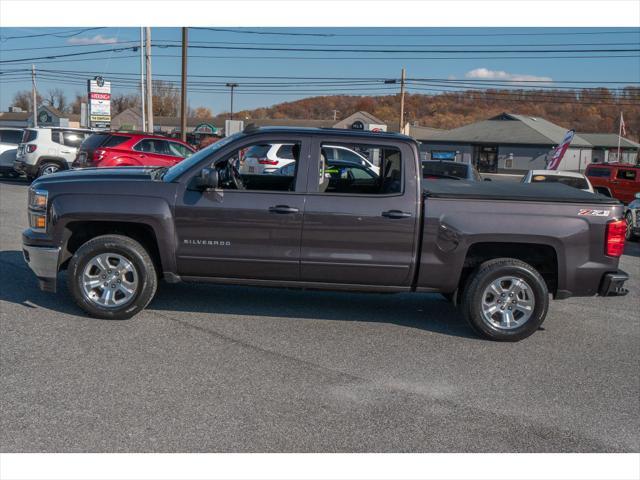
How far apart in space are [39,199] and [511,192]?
15.5ft

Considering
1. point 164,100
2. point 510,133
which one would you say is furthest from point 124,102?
point 510,133

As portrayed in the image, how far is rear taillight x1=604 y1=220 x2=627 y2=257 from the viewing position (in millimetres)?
6262

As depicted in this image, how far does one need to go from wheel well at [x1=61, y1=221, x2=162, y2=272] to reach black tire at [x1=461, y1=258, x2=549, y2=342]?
3152mm

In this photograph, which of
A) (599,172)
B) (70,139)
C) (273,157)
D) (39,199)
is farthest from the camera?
(599,172)

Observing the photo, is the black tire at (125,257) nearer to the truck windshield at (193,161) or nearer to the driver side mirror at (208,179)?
the truck windshield at (193,161)

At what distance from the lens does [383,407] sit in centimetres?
457

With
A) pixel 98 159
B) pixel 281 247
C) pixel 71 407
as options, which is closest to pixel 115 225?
pixel 281 247

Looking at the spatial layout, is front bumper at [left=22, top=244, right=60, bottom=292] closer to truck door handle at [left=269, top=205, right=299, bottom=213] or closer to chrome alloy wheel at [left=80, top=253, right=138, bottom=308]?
chrome alloy wheel at [left=80, top=253, right=138, bottom=308]

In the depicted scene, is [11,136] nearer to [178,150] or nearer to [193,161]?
[178,150]

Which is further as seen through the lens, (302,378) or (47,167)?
(47,167)

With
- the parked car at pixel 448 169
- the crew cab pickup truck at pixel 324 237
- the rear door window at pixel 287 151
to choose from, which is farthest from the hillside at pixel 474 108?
the crew cab pickup truck at pixel 324 237

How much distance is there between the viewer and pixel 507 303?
6.39m

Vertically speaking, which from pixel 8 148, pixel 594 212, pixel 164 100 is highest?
pixel 164 100

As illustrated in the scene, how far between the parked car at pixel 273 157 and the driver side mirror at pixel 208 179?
0.71 metres
